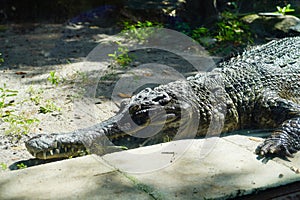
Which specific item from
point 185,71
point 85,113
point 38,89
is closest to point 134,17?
point 185,71

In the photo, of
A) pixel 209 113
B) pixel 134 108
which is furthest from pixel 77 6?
pixel 134 108

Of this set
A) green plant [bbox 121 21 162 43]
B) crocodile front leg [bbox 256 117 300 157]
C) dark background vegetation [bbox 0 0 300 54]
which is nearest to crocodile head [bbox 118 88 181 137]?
crocodile front leg [bbox 256 117 300 157]

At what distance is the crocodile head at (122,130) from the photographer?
11.1ft

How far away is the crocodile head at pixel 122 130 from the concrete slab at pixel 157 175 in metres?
0.16

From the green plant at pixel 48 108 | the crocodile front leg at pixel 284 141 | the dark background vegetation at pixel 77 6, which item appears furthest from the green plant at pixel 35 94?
the dark background vegetation at pixel 77 6

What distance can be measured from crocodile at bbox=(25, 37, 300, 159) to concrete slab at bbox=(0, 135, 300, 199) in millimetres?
166

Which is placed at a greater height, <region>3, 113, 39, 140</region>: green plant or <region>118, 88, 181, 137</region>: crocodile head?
<region>118, 88, 181, 137</region>: crocodile head

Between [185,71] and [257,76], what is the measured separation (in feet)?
7.02

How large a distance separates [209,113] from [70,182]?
1.62 meters

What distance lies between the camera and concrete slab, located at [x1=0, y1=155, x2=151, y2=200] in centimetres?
274

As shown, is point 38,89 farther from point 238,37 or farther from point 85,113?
point 238,37

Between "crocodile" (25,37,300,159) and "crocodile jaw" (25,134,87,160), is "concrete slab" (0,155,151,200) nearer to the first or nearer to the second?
"crocodile jaw" (25,134,87,160)

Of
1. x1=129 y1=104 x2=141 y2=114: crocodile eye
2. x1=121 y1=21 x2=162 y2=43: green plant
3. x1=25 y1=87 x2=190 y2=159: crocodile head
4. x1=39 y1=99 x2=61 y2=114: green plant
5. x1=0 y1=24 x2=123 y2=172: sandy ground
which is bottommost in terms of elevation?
x1=0 y1=24 x2=123 y2=172: sandy ground

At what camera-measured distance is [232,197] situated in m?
2.75
